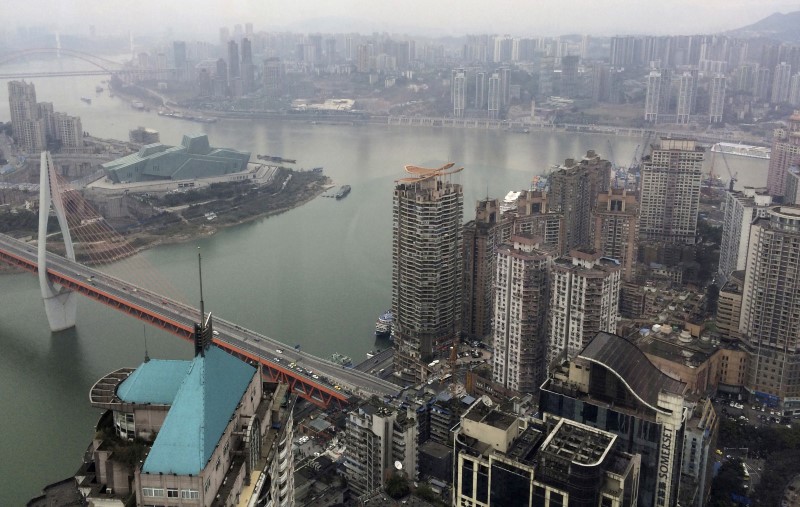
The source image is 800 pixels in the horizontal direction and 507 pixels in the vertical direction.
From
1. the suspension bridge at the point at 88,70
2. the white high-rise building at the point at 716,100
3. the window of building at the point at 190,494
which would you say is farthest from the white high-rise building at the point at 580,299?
the white high-rise building at the point at 716,100

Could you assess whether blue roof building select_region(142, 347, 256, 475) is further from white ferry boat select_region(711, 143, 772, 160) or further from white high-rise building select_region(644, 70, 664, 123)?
white high-rise building select_region(644, 70, 664, 123)

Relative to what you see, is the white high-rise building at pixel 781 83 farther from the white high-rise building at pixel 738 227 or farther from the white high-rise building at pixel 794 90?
the white high-rise building at pixel 738 227

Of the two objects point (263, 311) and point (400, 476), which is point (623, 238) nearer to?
point (263, 311)

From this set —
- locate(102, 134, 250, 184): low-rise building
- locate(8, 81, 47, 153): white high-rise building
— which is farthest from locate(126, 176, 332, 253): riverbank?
locate(8, 81, 47, 153): white high-rise building

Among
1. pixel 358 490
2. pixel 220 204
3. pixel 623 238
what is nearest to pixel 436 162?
pixel 220 204

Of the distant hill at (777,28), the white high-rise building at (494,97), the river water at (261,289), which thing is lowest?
the river water at (261,289)

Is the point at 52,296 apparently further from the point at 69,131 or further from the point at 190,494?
the point at 69,131
